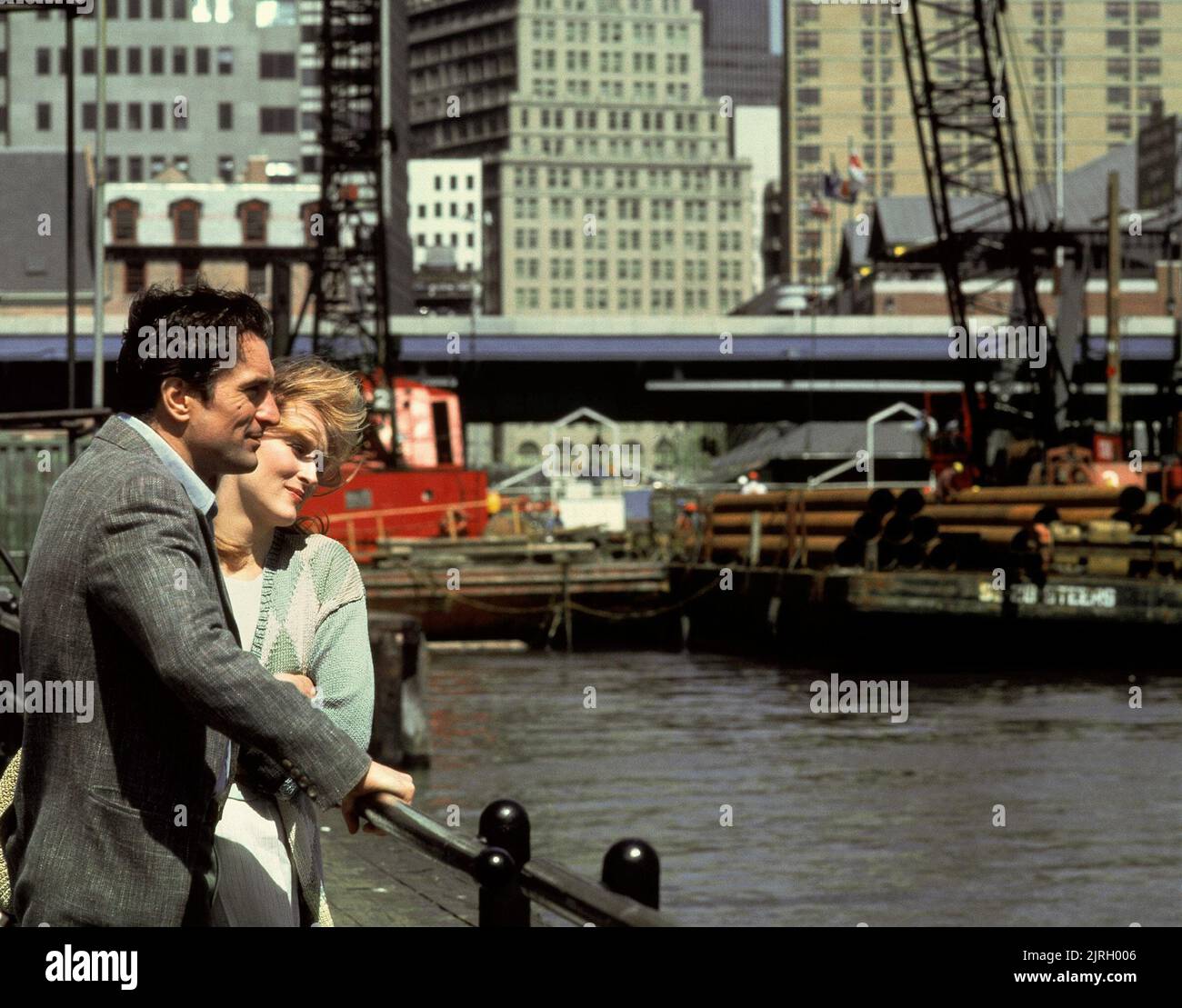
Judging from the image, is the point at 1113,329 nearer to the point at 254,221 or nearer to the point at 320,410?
the point at 320,410

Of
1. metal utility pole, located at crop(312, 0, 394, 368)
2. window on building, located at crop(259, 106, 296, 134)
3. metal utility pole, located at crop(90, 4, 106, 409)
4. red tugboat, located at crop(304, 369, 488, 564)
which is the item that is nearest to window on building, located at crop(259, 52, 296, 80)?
window on building, located at crop(259, 106, 296, 134)

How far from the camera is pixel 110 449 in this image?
3793 mm

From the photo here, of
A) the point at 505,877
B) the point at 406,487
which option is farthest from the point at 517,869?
the point at 406,487

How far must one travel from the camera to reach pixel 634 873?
387 centimetres

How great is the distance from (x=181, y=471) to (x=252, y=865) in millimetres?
823

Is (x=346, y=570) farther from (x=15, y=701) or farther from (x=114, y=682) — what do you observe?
(x=15, y=701)

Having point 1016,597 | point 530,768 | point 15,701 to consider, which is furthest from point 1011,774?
point 1016,597

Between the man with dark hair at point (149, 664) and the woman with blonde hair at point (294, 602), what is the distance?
0.36 m

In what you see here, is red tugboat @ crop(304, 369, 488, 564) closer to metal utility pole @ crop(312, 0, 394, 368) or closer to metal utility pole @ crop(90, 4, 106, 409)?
metal utility pole @ crop(312, 0, 394, 368)

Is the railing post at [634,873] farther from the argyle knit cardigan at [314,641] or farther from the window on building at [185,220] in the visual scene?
the window on building at [185,220]

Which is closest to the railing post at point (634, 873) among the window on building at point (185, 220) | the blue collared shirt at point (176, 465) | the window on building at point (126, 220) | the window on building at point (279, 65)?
the blue collared shirt at point (176, 465)

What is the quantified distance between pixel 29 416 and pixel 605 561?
29592 millimetres

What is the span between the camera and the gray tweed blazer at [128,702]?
12.0ft
